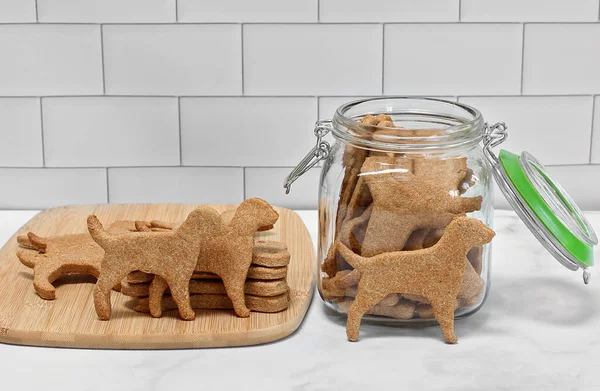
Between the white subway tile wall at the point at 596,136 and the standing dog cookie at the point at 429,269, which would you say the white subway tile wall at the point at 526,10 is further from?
the standing dog cookie at the point at 429,269

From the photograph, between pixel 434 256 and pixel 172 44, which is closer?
pixel 434 256

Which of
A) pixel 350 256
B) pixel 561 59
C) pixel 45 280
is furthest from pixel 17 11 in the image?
pixel 561 59

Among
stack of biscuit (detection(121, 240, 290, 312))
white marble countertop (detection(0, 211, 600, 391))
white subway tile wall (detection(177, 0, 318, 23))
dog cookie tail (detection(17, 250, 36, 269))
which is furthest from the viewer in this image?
white subway tile wall (detection(177, 0, 318, 23))

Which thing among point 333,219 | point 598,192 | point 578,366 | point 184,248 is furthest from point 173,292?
point 598,192

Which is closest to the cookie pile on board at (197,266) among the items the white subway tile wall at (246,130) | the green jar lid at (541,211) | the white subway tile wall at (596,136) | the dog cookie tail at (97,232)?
the dog cookie tail at (97,232)

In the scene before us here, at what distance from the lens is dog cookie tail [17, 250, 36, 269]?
1059mm

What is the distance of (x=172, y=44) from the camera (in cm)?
132

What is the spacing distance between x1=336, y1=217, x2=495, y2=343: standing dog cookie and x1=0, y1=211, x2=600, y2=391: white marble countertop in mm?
49

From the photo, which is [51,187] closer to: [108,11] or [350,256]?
[108,11]

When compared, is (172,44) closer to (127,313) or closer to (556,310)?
(127,313)

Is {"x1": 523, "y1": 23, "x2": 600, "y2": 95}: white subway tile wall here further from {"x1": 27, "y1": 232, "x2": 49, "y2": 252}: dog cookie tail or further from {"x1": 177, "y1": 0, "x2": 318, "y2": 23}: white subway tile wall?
{"x1": 27, "y1": 232, "x2": 49, "y2": 252}: dog cookie tail

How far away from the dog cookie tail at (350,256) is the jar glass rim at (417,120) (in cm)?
11

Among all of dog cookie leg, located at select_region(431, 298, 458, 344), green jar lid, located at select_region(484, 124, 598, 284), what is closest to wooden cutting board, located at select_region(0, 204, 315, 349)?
dog cookie leg, located at select_region(431, 298, 458, 344)

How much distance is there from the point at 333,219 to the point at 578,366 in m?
0.30
